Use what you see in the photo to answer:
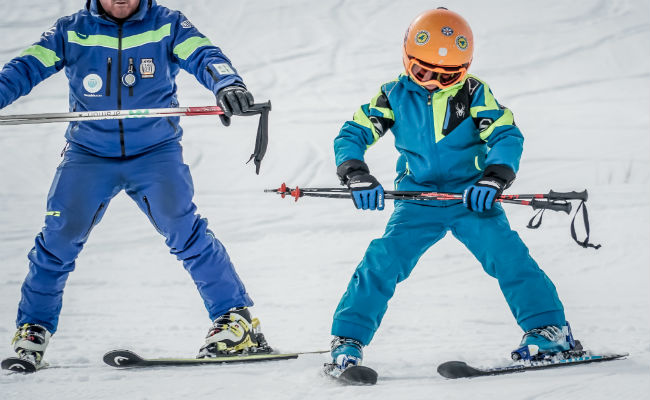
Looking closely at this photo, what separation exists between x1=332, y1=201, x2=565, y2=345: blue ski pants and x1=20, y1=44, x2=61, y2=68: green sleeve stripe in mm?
1768

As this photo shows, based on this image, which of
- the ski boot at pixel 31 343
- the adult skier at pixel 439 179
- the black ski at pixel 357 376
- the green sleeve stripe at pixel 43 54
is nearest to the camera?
the black ski at pixel 357 376

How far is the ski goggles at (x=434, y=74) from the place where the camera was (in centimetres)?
380

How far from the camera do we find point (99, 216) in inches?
155

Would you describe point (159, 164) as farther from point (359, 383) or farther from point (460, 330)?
point (460, 330)

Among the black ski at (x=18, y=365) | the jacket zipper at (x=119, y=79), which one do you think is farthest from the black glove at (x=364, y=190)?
the black ski at (x=18, y=365)

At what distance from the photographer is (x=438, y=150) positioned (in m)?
3.87

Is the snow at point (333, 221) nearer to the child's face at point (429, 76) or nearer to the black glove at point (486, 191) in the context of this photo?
the black glove at point (486, 191)

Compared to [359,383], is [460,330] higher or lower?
higher

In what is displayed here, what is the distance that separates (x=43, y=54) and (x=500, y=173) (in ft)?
7.25

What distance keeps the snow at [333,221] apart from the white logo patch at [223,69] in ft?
4.47

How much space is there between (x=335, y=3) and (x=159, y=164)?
1109cm

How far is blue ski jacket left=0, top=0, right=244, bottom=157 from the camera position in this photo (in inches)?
154

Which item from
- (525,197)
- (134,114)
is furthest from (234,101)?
(525,197)

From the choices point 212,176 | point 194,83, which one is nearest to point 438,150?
point 212,176
